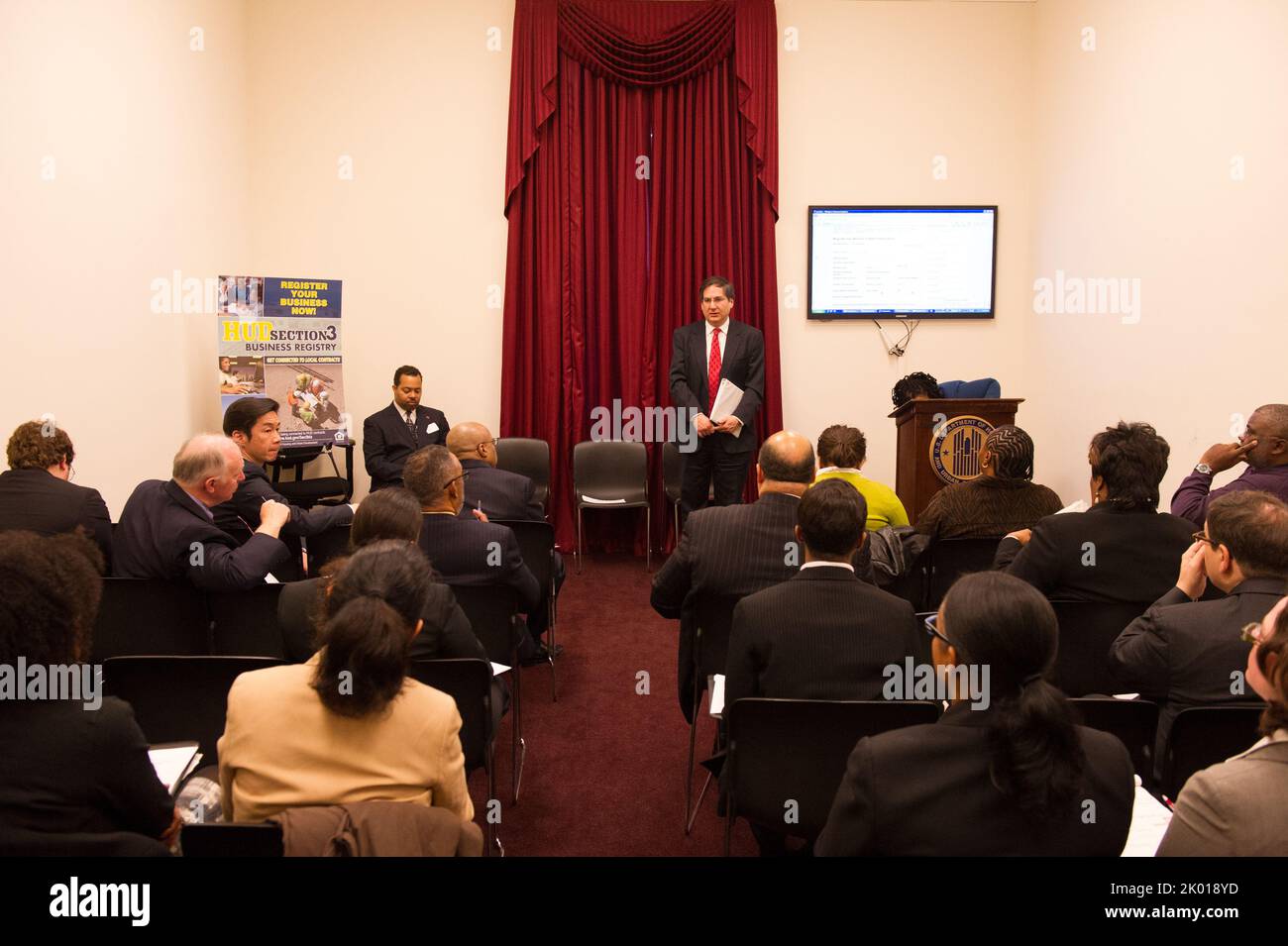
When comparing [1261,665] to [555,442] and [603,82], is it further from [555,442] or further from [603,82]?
[603,82]

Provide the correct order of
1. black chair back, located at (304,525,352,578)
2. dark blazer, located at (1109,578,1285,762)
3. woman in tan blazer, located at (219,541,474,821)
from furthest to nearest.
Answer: black chair back, located at (304,525,352,578) < dark blazer, located at (1109,578,1285,762) < woman in tan blazer, located at (219,541,474,821)

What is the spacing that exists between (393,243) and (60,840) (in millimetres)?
6140

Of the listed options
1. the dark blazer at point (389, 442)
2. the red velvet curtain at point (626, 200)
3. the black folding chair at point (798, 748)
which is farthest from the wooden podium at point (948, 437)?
the black folding chair at point (798, 748)

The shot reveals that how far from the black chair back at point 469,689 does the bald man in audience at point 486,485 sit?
1650mm

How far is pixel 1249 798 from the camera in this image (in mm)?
1438

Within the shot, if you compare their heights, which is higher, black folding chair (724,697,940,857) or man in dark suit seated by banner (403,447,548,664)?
man in dark suit seated by banner (403,447,548,664)

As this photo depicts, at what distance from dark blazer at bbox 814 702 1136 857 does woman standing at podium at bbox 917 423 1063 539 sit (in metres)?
2.29

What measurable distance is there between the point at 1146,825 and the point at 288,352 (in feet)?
19.2

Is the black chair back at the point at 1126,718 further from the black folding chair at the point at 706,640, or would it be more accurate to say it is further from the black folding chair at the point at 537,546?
the black folding chair at the point at 537,546

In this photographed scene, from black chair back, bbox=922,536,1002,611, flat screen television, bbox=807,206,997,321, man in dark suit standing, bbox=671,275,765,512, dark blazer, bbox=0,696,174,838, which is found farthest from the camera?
flat screen television, bbox=807,206,997,321

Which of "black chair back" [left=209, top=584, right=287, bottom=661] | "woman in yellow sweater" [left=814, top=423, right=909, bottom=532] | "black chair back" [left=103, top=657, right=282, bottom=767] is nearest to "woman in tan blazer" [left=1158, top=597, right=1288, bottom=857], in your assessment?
"black chair back" [left=103, top=657, right=282, bottom=767]

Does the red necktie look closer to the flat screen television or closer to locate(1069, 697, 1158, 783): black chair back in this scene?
the flat screen television

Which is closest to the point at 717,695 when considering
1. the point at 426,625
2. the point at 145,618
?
the point at 426,625

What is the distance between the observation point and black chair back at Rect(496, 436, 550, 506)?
22.2 ft
